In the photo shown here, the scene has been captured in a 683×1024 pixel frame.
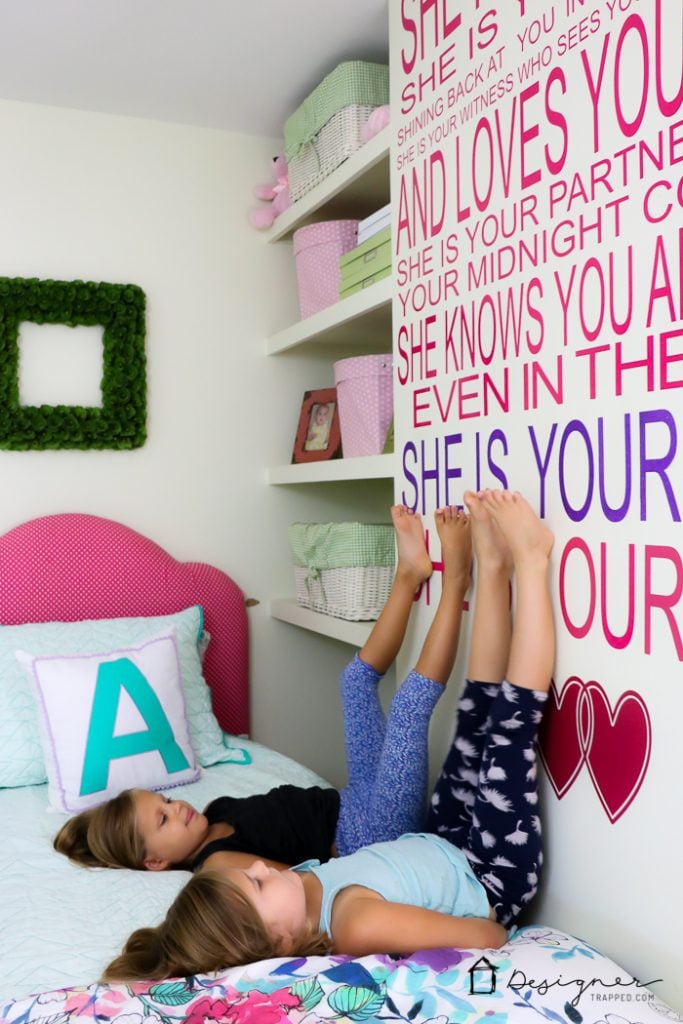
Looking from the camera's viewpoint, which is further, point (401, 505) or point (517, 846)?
point (401, 505)

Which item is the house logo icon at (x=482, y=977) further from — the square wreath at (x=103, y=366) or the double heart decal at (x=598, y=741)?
the square wreath at (x=103, y=366)

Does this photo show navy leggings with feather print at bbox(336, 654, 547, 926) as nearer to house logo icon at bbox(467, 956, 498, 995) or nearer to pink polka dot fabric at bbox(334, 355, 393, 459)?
house logo icon at bbox(467, 956, 498, 995)

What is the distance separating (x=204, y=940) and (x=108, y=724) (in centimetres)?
87

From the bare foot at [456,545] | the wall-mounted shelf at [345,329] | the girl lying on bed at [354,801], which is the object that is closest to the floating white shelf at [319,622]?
the wall-mounted shelf at [345,329]

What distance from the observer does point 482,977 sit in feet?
4.11

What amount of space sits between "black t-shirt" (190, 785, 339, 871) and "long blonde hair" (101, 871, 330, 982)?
345 mm

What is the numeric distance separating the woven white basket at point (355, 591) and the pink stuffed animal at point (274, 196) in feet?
3.63

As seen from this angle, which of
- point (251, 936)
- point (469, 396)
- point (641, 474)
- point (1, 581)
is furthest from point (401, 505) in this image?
point (1, 581)

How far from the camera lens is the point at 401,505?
2061 mm

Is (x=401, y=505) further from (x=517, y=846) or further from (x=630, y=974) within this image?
(x=630, y=974)

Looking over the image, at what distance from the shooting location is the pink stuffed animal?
2.81m

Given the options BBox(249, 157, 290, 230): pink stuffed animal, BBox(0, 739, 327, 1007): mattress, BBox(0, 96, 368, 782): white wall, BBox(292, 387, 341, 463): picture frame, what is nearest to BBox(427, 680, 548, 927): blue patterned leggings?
BBox(0, 739, 327, 1007): mattress

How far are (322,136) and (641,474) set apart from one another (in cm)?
153

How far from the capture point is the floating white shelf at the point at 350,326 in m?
2.23
